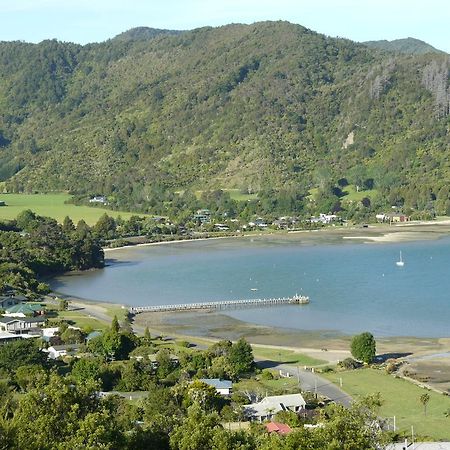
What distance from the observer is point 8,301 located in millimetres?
52906

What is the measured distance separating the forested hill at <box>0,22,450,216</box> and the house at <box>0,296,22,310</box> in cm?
6231

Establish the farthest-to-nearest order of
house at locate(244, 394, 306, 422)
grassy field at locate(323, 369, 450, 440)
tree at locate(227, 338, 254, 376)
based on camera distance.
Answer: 1. tree at locate(227, 338, 254, 376)
2. house at locate(244, 394, 306, 422)
3. grassy field at locate(323, 369, 450, 440)

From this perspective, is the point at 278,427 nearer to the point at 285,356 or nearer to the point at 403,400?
the point at 403,400

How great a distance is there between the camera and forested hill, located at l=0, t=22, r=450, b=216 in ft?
410

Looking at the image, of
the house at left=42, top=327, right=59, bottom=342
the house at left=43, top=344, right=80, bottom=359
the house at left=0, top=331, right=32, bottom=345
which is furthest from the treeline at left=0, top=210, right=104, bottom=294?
the house at left=43, top=344, right=80, bottom=359

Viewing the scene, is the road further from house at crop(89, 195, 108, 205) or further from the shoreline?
house at crop(89, 195, 108, 205)

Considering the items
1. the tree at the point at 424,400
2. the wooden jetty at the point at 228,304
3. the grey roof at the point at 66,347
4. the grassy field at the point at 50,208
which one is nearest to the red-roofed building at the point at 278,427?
the tree at the point at 424,400

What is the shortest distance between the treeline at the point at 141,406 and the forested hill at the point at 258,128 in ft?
237

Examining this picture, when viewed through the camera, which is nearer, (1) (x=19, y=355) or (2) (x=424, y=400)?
(2) (x=424, y=400)

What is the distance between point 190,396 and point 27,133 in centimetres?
14713

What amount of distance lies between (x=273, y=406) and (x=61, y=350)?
11.7m

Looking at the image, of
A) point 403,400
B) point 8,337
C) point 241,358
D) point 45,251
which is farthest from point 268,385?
point 45,251

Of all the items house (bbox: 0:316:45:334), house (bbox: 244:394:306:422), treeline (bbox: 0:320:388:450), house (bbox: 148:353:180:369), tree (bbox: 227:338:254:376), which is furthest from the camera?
house (bbox: 0:316:45:334)

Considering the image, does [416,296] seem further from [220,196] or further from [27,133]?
[27,133]
